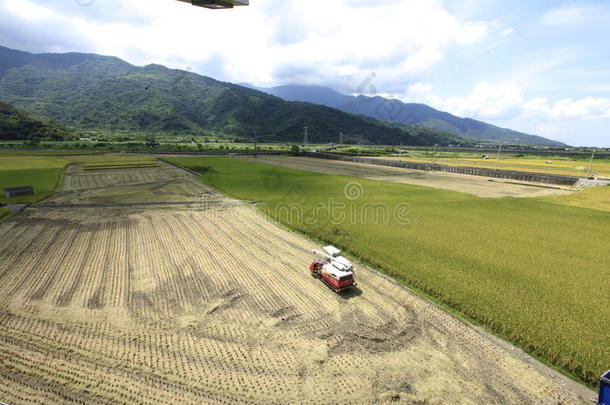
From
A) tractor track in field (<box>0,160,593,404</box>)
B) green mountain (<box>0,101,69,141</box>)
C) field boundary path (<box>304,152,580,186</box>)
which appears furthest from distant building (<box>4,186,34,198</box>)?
green mountain (<box>0,101,69,141</box>)

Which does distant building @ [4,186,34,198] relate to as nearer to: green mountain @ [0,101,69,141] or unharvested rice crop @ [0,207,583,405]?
unharvested rice crop @ [0,207,583,405]

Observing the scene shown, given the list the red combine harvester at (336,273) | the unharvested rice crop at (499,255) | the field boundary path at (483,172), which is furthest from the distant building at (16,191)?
the field boundary path at (483,172)

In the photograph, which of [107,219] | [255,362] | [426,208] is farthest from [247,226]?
[426,208]

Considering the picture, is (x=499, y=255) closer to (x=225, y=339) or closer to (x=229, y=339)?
(x=229, y=339)

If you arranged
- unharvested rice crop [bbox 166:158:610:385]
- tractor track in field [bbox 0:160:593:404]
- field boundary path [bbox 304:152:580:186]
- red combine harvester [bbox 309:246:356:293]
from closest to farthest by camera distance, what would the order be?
tractor track in field [bbox 0:160:593:404] → unharvested rice crop [bbox 166:158:610:385] → red combine harvester [bbox 309:246:356:293] → field boundary path [bbox 304:152:580:186]

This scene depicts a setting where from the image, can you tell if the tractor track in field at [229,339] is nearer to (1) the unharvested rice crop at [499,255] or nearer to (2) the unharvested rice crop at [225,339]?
(2) the unharvested rice crop at [225,339]

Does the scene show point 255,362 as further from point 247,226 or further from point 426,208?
point 426,208
